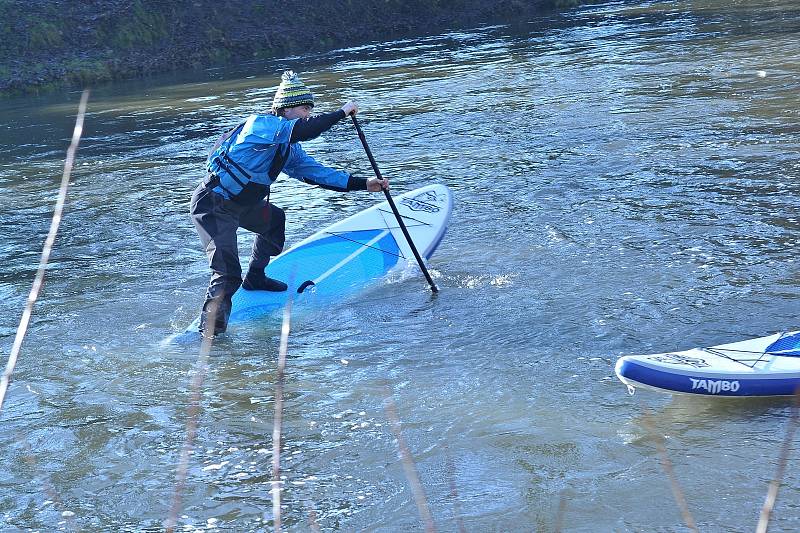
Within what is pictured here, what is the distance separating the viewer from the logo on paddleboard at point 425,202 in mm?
7691

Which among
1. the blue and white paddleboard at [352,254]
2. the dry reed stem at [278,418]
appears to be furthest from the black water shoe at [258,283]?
the dry reed stem at [278,418]

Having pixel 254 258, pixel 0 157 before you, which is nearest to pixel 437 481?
pixel 254 258

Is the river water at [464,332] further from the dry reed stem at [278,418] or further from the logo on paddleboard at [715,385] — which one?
the dry reed stem at [278,418]

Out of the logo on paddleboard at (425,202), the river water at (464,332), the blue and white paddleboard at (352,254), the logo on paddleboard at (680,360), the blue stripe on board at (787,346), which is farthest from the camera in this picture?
the logo on paddleboard at (425,202)

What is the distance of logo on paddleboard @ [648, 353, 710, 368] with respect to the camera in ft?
14.9

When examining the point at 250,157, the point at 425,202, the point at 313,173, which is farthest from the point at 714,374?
the point at 425,202

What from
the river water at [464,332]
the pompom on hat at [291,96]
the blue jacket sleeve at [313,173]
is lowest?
the river water at [464,332]

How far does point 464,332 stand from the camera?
585 centimetres

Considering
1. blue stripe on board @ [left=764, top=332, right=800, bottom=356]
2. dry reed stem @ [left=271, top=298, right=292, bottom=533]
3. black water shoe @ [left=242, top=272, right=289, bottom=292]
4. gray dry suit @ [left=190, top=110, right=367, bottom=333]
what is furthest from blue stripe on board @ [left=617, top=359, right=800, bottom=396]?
dry reed stem @ [left=271, top=298, right=292, bottom=533]

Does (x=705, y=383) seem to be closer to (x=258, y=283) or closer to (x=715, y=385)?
(x=715, y=385)

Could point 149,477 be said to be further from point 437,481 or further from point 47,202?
point 47,202

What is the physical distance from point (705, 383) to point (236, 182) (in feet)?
9.49

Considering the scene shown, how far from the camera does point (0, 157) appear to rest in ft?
43.3

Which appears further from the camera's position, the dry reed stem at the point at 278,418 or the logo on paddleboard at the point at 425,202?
the logo on paddleboard at the point at 425,202
